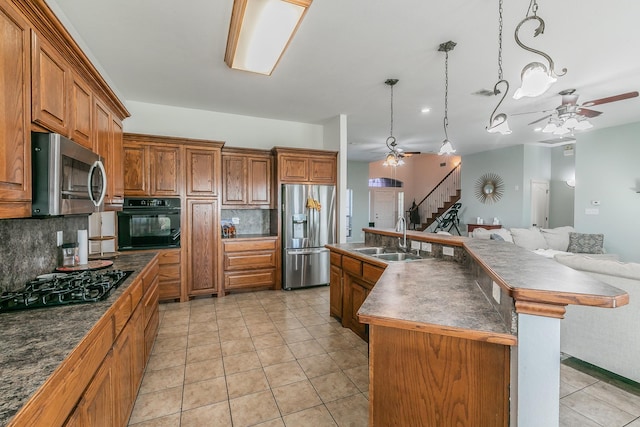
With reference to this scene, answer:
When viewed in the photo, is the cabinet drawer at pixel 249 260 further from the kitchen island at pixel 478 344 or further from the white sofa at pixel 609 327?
the white sofa at pixel 609 327

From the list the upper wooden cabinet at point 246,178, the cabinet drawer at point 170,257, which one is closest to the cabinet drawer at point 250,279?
the cabinet drawer at point 170,257

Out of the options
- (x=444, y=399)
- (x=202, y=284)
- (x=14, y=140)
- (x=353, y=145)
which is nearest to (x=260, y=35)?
(x=14, y=140)

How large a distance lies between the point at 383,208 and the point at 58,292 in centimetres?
1064

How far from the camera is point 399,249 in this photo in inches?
125

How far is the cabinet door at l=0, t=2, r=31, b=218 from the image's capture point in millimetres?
1140

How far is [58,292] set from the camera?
4.99 feet

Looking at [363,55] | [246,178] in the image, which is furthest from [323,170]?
[363,55]

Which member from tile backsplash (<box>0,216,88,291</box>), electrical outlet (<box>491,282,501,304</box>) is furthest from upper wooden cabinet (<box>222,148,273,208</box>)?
electrical outlet (<box>491,282,501,304</box>)

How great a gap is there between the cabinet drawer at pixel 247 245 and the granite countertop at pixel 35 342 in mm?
2887

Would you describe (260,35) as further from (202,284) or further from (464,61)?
(202,284)

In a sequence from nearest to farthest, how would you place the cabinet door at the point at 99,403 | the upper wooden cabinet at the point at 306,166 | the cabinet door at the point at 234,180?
the cabinet door at the point at 99,403
the cabinet door at the point at 234,180
the upper wooden cabinet at the point at 306,166

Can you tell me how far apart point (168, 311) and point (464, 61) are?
187 inches

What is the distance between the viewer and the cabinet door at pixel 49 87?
1.36 m

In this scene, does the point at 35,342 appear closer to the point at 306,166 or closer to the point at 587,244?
the point at 306,166
